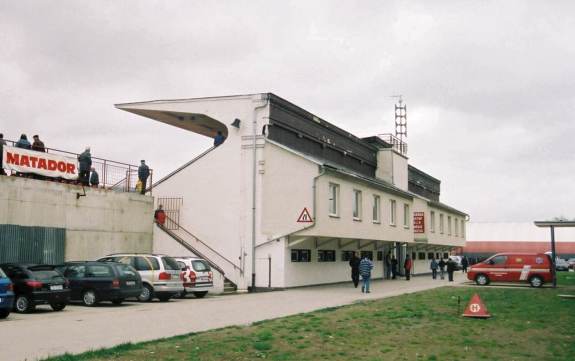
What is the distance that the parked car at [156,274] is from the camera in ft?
77.3

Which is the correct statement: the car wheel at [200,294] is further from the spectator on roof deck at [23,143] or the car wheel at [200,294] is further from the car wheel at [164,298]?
the spectator on roof deck at [23,143]

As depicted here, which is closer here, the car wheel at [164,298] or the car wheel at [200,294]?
the car wheel at [164,298]

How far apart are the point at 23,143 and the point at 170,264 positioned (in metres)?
7.42

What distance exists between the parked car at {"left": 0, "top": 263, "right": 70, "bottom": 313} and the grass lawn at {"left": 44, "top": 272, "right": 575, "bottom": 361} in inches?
274

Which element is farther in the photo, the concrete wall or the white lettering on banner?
the white lettering on banner

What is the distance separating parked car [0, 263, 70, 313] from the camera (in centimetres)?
1856

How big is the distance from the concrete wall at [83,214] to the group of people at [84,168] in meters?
0.51

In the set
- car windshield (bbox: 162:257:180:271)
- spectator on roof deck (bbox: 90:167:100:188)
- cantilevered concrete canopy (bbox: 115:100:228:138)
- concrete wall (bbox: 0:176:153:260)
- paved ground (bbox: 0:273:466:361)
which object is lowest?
paved ground (bbox: 0:273:466:361)

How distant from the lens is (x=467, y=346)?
1194cm

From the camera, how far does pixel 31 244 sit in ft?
81.6

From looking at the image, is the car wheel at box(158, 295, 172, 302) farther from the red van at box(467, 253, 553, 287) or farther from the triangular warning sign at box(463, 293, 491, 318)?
the red van at box(467, 253, 553, 287)

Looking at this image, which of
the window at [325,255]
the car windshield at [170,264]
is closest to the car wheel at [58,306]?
the car windshield at [170,264]

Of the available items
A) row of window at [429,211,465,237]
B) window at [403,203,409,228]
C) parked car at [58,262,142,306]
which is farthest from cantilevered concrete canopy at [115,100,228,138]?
row of window at [429,211,465,237]

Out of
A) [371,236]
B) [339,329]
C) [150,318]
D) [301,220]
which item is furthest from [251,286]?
[339,329]
